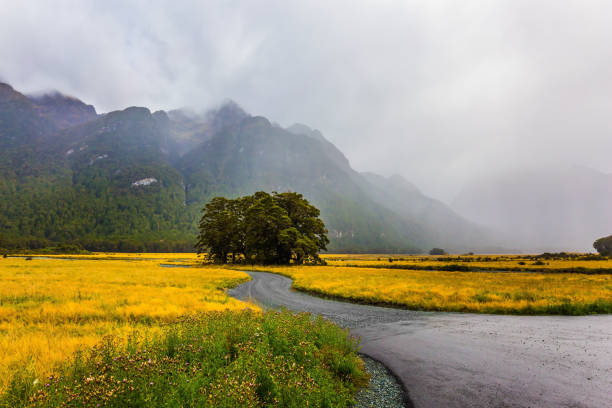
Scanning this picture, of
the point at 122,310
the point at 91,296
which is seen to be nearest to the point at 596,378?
the point at 122,310

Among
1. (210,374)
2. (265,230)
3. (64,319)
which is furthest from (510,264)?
(64,319)

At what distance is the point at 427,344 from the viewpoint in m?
11.1

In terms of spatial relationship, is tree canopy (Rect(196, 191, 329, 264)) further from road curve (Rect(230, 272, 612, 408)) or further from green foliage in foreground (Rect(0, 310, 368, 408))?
green foliage in foreground (Rect(0, 310, 368, 408))

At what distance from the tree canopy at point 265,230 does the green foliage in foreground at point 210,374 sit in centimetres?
4996

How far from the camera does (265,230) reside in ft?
205

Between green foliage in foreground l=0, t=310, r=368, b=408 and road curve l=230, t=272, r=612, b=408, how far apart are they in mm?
2187

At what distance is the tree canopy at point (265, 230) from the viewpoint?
6156 centimetres

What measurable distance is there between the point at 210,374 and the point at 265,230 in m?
57.1

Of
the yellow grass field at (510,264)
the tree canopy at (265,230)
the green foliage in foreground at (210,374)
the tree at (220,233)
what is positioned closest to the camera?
the green foliage in foreground at (210,374)

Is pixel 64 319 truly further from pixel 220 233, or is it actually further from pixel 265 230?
pixel 220 233

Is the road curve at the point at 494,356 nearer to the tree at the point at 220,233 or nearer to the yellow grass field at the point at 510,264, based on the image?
the yellow grass field at the point at 510,264

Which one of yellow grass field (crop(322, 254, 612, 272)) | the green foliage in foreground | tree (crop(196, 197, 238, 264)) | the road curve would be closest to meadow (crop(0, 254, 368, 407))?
the green foliage in foreground

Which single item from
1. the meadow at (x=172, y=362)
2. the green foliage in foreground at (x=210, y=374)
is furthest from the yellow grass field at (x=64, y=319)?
the green foliage in foreground at (x=210, y=374)

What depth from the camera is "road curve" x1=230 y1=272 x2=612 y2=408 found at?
6.71 metres
